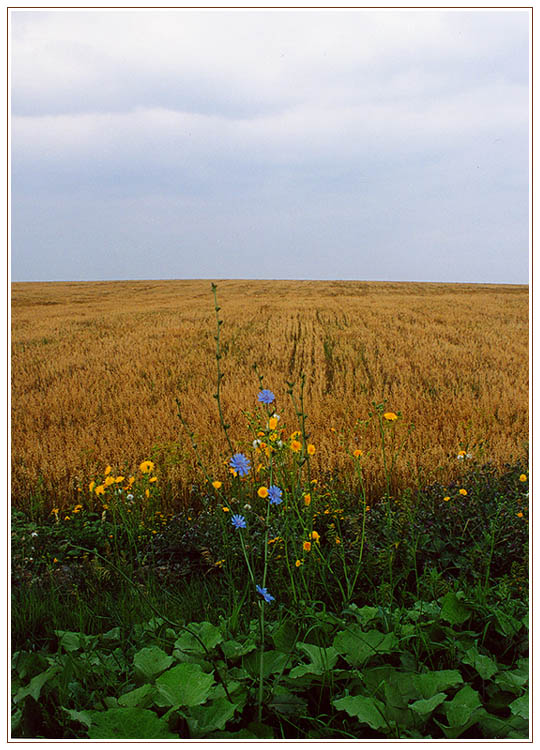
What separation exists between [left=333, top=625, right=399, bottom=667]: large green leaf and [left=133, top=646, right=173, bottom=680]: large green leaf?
0.55m

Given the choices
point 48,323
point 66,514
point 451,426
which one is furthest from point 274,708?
point 48,323

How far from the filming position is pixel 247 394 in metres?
4.34

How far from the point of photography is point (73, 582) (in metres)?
2.75

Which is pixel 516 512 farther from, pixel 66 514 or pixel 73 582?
pixel 66 514

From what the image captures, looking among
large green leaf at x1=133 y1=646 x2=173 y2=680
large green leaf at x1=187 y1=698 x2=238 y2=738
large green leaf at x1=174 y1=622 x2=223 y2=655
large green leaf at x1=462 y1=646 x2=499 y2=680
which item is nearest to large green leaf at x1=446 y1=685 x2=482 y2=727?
large green leaf at x1=462 y1=646 x2=499 y2=680

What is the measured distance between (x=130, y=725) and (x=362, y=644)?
0.77 m

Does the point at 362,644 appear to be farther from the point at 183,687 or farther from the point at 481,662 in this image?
the point at 183,687

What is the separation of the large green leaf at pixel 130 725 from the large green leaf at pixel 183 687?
0.07m

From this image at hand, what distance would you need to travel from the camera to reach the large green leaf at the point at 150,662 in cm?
179

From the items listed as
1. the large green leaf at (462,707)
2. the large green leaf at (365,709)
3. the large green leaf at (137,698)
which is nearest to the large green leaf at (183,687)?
the large green leaf at (137,698)

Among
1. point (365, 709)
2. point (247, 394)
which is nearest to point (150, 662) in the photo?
point (365, 709)

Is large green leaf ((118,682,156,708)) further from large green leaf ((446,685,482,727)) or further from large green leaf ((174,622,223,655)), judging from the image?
large green leaf ((446,685,482,727))
